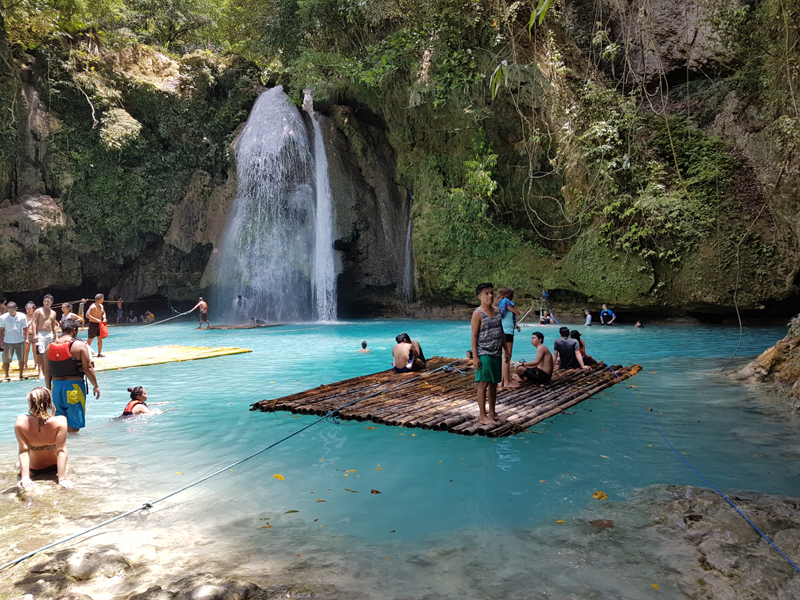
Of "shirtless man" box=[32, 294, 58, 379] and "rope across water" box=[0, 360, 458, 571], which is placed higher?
"shirtless man" box=[32, 294, 58, 379]

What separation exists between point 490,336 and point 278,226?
66.5ft

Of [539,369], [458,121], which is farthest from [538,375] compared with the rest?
[458,121]

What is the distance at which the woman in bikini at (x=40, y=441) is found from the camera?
15.3 feet

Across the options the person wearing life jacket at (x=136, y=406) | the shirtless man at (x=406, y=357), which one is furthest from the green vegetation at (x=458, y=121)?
the person wearing life jacket at (x=136, y=406)

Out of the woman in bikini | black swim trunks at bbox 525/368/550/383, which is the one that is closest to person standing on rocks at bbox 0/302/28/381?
the woman in bikini

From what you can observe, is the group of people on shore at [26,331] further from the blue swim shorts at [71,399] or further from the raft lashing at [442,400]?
the raft lashing at [442,400]

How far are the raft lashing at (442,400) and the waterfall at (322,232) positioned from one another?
15.6 m

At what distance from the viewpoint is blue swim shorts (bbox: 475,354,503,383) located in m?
6.39

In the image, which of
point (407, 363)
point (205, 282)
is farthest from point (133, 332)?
point (407, 363)

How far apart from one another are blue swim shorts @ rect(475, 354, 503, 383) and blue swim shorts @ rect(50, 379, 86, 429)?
4.69 m

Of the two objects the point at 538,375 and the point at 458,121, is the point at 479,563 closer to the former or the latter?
the point at 538,375

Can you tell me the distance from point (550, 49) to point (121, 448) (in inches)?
585

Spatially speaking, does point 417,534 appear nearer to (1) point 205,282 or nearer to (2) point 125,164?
(1) point 205,282

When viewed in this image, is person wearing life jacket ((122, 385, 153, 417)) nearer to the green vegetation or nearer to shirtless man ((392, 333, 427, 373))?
shirtless man ((392, 333, 427, 373))
